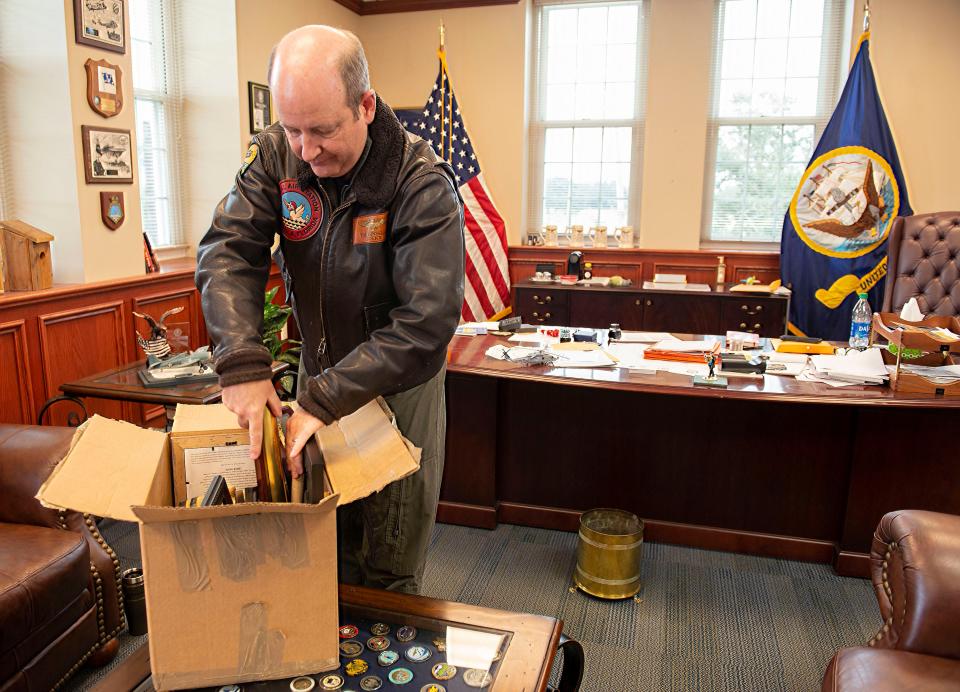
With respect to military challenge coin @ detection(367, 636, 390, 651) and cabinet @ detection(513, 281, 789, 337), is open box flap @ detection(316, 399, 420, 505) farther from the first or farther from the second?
cabinet @ detection(513, 281, 789, 337)

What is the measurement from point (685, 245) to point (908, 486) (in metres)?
3.03

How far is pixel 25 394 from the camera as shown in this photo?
119 inches

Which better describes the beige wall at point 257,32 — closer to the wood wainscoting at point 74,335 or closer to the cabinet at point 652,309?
the wood wainscoting at point 74,335

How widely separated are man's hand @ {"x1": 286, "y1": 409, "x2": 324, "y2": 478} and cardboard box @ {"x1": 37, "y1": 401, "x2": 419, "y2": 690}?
34mm

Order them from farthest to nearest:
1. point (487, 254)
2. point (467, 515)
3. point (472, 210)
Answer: point (487, 254) < point (472, 210) < point (467, 515)

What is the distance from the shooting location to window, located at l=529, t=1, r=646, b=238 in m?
5.41

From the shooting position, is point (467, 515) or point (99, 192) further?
point (99, 192)

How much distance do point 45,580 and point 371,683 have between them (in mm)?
1010

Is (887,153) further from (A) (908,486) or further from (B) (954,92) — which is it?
(A) (908,486)

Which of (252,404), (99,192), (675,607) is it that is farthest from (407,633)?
(99,192)

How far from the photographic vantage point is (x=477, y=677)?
4.10 feet

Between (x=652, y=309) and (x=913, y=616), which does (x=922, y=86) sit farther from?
(x=913, y=616)

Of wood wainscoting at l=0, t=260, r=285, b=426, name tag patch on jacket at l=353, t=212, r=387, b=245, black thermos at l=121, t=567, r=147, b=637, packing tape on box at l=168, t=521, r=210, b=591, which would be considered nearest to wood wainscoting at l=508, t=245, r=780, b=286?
wood wainscoting at l=0, t=260, r=285, b=426

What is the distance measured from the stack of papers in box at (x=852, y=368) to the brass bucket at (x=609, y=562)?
33.5 inches
